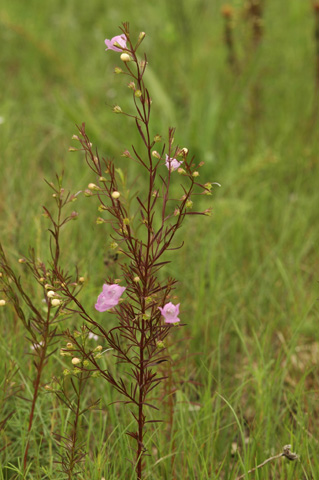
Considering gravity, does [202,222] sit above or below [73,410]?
above

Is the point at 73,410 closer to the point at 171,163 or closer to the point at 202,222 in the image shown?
the point at 171,163

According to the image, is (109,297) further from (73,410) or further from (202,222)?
(202,222)

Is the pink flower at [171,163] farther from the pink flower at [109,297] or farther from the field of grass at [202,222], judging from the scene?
the field of grass at [202,222]

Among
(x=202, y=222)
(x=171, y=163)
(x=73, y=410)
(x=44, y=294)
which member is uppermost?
(x=202, y=222)

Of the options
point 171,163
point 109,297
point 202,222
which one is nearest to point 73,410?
point 109,297

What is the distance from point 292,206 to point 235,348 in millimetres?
1026

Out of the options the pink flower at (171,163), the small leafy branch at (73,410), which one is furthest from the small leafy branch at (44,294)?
the pink flower at (171,163)

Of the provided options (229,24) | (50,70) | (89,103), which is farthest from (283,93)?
(50,70)

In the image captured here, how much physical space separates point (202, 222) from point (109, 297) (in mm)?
1509

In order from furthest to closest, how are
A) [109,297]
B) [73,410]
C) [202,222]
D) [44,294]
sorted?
[202,222] < [44,294] < [73,410] < [109,297]

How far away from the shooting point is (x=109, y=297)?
4.37ft

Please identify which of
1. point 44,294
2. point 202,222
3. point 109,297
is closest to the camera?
point 109,297

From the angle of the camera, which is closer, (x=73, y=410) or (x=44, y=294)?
(x=73, y=410)

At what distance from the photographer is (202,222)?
2.79 meters
